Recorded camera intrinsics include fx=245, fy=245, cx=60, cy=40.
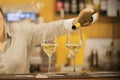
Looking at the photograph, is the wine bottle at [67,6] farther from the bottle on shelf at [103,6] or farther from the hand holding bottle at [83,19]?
the hand holding bottle at [83,19]

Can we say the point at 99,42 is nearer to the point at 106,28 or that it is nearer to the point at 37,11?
the point at 106,28

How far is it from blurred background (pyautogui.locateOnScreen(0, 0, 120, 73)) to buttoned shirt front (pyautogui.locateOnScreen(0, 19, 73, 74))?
0.77m

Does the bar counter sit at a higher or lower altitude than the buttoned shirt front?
lower

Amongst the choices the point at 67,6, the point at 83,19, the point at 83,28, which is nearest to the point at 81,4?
the point at 67,6

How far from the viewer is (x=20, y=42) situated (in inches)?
55.4

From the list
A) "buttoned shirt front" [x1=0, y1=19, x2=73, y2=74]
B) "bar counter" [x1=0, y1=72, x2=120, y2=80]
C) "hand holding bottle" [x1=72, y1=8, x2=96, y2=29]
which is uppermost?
"hand holding bottle" [x1=72, y1=8, x2=96, y2=29]

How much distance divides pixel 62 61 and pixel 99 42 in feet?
1.68

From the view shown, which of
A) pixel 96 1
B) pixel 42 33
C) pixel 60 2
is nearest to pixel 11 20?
pixel 60 2

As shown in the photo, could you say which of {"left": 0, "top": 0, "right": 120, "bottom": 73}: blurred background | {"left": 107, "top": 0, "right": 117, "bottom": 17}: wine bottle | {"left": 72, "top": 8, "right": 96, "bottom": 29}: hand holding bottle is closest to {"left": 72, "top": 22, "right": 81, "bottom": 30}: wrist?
{"left": 72, "top": 8, "right": 96, "bottom": 29}: hand holding bottle

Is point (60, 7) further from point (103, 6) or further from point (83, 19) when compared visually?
point (83, 19)

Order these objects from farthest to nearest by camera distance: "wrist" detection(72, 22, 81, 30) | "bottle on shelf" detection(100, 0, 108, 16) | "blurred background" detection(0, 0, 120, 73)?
"bottle on shelf" detection(100, 0, 108, 16)
"blurred background" detection(0, 0, 120, 73)
"wrist" detection(72, 22, 81, 30)

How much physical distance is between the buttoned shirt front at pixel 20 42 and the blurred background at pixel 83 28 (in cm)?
77

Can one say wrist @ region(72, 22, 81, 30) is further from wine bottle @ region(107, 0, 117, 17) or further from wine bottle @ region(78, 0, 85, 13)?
wine bottle @ region(107, 0, 117, 17)

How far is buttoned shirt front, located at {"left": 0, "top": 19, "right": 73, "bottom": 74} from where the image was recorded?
125cm
